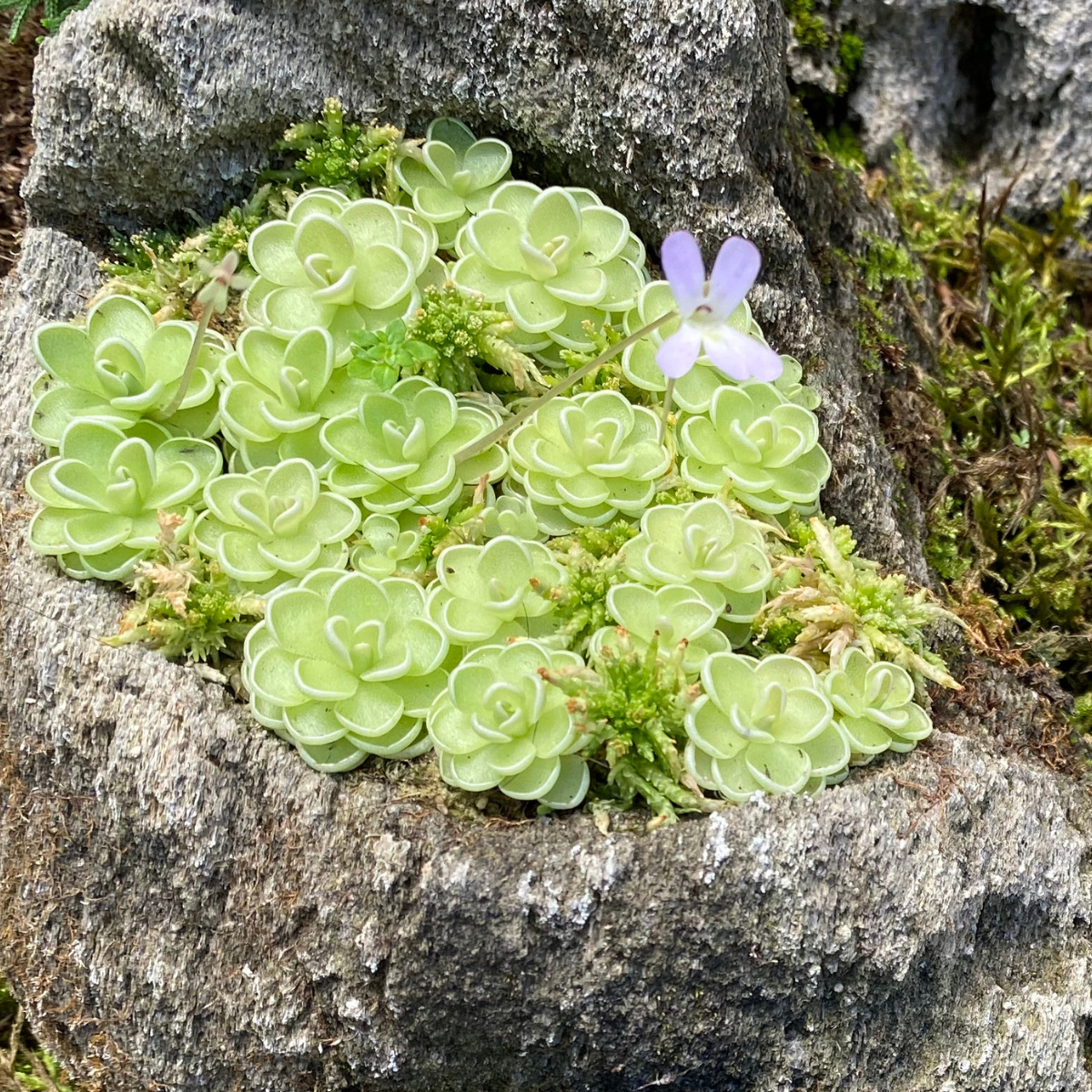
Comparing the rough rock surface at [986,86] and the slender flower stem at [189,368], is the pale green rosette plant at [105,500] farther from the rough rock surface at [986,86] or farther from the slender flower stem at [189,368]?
the rough rock surface at [986,86]

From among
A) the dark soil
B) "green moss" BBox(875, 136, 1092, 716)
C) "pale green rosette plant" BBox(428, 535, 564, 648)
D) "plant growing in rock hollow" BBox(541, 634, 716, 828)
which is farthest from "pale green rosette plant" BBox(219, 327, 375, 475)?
"green moss" BBox(875, 136, 1092, 716)

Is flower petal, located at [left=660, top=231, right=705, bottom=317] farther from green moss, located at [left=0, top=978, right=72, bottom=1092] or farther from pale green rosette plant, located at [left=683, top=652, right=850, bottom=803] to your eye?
green moss, located at [left=0, top=978, right=72, bottom=1092]

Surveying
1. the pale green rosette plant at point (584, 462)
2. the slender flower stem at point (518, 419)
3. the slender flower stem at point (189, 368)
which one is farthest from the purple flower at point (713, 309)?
the slender flower stem at point (189, 368)

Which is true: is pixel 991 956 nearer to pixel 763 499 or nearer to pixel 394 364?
pixel 763 499

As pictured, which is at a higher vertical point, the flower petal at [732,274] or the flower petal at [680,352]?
the flower petal at [732,274]

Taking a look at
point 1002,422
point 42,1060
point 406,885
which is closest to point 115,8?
point 406,885

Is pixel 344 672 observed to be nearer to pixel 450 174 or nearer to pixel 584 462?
pixel 584 462

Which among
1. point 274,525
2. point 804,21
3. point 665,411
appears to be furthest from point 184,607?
point 804,21

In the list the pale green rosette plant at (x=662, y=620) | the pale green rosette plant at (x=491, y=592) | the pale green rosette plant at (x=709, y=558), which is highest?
the pale green rosette plant at (x=709, y=558)
